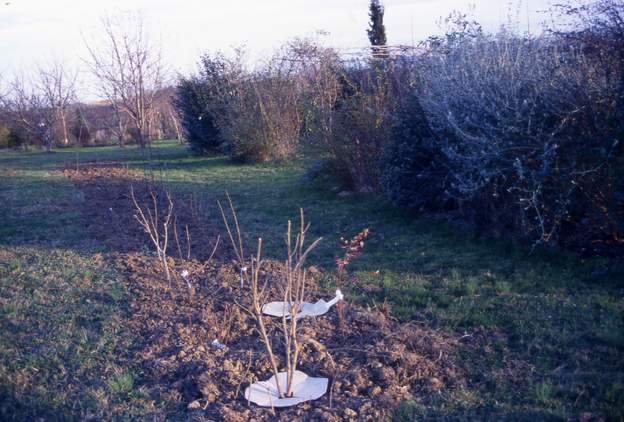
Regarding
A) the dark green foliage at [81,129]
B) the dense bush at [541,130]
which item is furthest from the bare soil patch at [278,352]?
the dark green foliage at [81,129]

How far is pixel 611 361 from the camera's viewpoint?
4203 mm

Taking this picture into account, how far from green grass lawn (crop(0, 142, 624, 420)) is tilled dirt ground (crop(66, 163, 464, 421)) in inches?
6.2

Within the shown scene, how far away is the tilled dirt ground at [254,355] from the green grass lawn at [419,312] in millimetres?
158

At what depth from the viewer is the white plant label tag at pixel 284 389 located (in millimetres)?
3818

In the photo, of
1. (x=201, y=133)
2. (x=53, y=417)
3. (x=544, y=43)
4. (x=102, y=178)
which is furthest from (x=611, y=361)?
(x=201, y=133)

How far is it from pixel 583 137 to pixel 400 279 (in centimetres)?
233

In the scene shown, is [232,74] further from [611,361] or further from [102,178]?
[611,361]

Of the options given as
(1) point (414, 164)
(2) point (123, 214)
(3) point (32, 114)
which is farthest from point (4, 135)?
(1) point (414, 164)

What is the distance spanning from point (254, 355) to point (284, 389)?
609 mm

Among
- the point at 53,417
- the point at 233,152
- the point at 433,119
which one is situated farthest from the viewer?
the point at 233,152

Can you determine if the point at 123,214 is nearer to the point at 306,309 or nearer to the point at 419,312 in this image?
the point at 306,309

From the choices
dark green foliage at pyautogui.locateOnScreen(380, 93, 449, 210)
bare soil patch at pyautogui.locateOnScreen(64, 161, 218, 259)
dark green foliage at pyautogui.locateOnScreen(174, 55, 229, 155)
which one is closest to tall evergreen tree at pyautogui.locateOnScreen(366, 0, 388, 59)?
dark green foliage at pyautogui.locateOnScreen(174, 55, 229, 155)

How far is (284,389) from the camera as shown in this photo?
12.9 feet

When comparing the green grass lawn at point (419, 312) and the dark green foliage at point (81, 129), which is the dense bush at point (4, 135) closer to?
the dark green foliage at point (81, 129)
